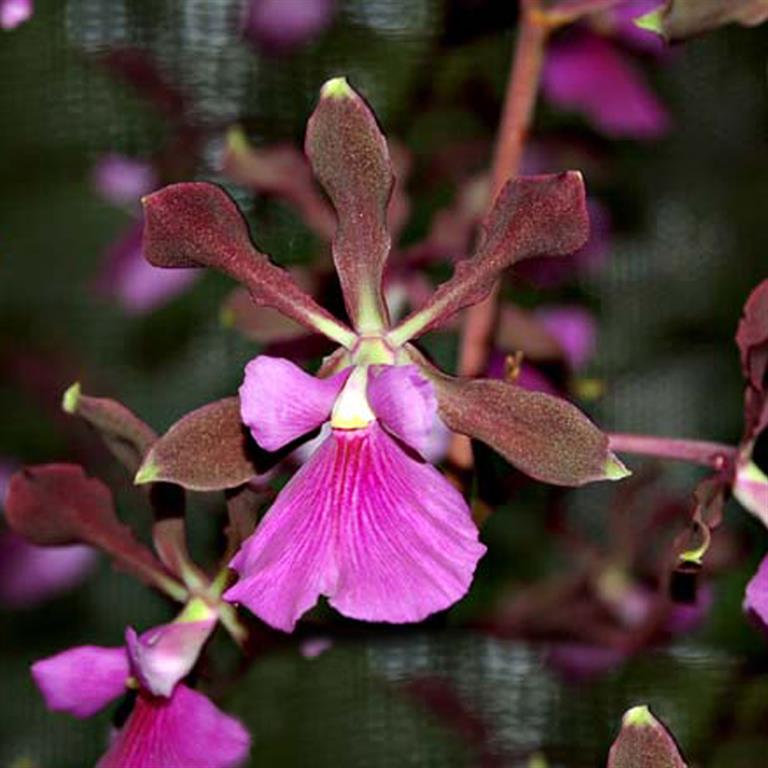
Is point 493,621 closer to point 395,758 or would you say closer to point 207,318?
point 395,758

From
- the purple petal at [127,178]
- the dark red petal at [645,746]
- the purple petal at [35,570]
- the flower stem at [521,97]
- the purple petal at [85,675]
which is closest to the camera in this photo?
the dark red petal at [645,746]

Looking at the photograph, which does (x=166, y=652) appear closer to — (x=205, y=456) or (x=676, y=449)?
(x=205, y=456)

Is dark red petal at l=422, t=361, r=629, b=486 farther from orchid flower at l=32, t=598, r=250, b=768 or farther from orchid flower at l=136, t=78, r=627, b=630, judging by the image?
orchid flower at l=32, t=598, r=250, b=768

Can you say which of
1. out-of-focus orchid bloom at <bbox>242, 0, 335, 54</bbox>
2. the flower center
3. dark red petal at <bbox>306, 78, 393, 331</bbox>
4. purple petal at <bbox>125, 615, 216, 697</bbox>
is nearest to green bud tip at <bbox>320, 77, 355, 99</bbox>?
dark red petal at <bbox>306, 78, 393, 331</bbox>

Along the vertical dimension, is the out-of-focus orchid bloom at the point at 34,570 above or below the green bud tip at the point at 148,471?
below

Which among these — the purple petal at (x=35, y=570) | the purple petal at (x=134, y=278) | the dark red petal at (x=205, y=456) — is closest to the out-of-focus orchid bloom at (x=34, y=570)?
the purple petal at (x=35, y=570)

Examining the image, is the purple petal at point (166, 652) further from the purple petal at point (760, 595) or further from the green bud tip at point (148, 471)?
the purple petal at point (760, 595)
